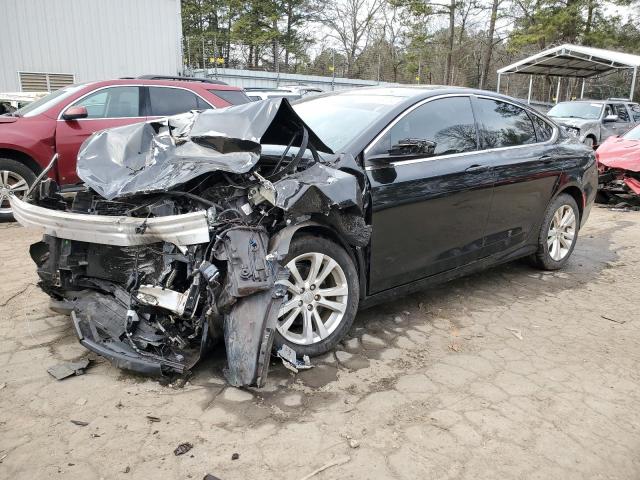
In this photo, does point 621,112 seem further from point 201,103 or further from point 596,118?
point 201,103

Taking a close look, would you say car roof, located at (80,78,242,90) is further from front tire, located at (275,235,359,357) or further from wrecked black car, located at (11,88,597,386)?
front tire, located at (275,235,359,357)

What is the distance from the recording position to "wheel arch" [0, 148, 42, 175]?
644 centimetres

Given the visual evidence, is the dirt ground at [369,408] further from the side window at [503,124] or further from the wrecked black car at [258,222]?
the side window at [503,124]

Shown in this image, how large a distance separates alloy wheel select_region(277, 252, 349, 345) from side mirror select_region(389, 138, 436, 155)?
941 millimetres

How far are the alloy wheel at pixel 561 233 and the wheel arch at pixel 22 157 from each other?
6134mm

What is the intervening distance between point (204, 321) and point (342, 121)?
184 cm

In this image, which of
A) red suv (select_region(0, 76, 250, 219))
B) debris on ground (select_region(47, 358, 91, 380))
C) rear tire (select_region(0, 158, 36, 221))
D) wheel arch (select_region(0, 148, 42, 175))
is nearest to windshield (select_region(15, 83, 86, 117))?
red suv (select_region(0, 76, 250, 219))

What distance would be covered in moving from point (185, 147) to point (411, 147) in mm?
1509

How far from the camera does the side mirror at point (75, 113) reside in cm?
642

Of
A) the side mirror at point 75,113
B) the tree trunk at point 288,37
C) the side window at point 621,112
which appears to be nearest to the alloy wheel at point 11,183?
the side mirror at point 75,113

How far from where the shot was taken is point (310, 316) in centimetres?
322

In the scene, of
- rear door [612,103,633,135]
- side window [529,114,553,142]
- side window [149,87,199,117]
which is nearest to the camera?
side window [529,114,553,142]

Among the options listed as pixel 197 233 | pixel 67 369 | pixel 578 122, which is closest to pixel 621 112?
pixel 578 122

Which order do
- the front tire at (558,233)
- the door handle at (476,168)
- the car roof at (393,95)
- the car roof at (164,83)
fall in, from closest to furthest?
the car roof at (393,95)
the door handle at (476,168)
the front tire at (558,233)
the car roof at (164,83)
